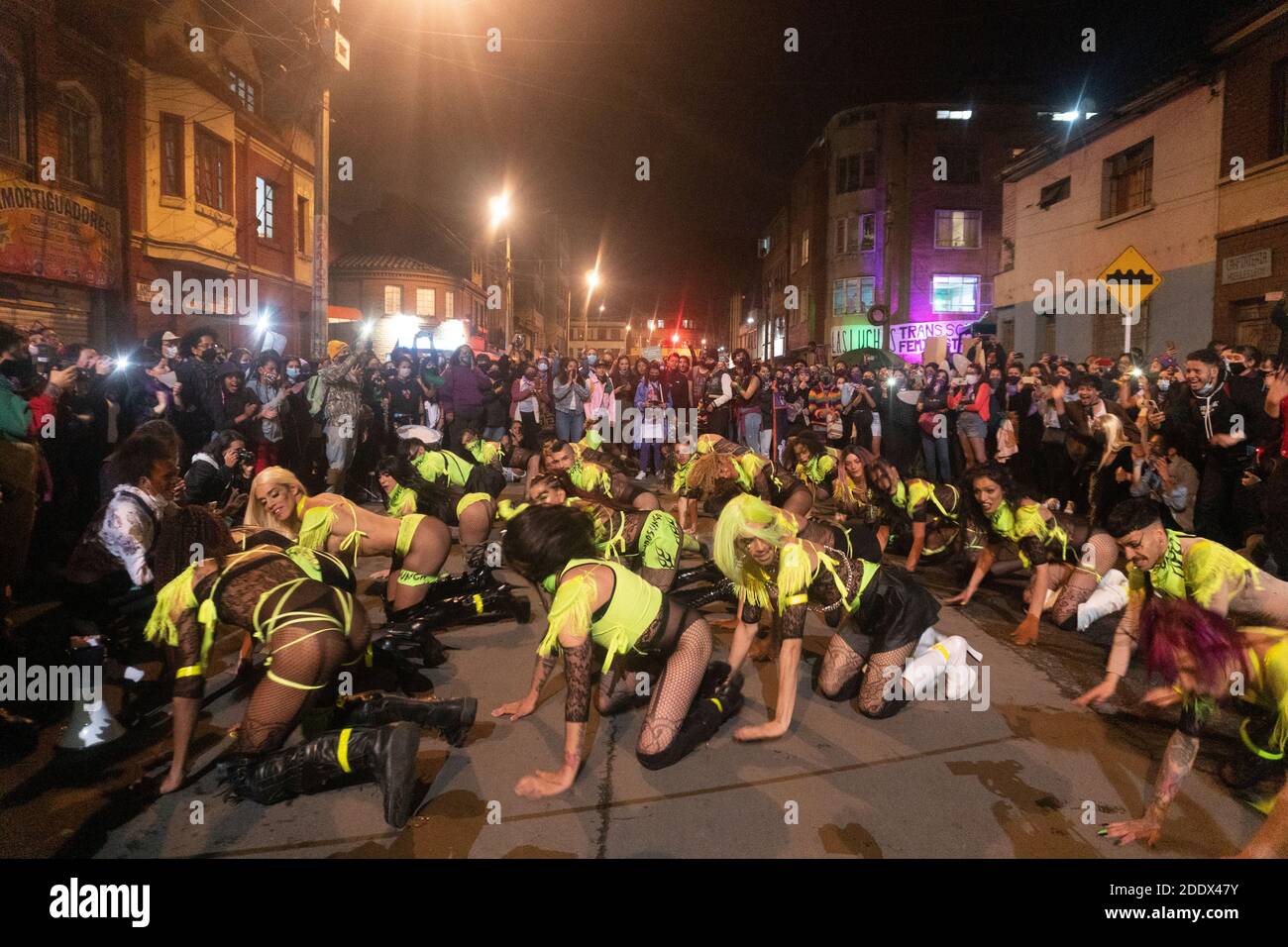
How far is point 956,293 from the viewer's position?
3372cm

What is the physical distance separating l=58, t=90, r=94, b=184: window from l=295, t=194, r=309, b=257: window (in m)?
8.56

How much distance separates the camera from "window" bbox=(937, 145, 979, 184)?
33594mm

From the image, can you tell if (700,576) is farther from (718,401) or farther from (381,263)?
(381,263)

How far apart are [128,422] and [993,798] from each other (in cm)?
782

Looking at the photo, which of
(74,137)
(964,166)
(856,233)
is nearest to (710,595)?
(74,137)

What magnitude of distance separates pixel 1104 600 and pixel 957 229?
3219cm

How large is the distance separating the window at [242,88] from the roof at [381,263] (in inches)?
817

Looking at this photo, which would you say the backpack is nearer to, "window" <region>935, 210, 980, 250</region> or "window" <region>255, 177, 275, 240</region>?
"window" <region>255, 177, 275, 240</region>

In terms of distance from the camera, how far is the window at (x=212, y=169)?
680 inches

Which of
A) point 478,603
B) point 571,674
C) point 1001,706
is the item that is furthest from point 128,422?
point 1001,706

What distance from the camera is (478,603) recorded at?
5.58 meters
